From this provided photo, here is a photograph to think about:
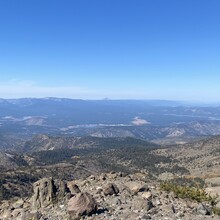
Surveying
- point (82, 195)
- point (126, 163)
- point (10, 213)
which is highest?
point (82, 195)

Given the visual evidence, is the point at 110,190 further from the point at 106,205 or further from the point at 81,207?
the point at 81,207

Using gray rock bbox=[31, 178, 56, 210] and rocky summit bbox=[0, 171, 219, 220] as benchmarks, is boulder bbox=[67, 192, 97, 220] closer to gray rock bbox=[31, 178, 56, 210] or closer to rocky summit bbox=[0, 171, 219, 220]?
rocky summit bbox=[0, 171, 219, 220]

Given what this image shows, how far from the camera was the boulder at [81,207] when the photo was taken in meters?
19.4

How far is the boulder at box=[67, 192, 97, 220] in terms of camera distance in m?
19.4

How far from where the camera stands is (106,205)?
21.7 m

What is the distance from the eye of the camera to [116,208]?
69.5ft

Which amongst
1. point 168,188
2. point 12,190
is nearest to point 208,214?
point 168,188

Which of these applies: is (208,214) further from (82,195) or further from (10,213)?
(10,213)

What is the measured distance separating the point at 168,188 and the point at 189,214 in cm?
512

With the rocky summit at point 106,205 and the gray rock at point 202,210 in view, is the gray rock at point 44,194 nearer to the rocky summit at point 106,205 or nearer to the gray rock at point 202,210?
the rocky summit at point 106,205

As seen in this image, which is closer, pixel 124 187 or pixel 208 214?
pixel 208 214

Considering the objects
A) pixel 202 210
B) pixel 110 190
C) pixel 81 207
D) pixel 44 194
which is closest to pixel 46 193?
pixel 44 194

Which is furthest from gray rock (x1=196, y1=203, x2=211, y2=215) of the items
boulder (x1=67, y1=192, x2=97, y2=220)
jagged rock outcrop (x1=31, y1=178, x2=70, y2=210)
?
jagged rock outcrop (x1=31, y1=178, x2=70, y2=210)

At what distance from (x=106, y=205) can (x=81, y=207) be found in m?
2.49
